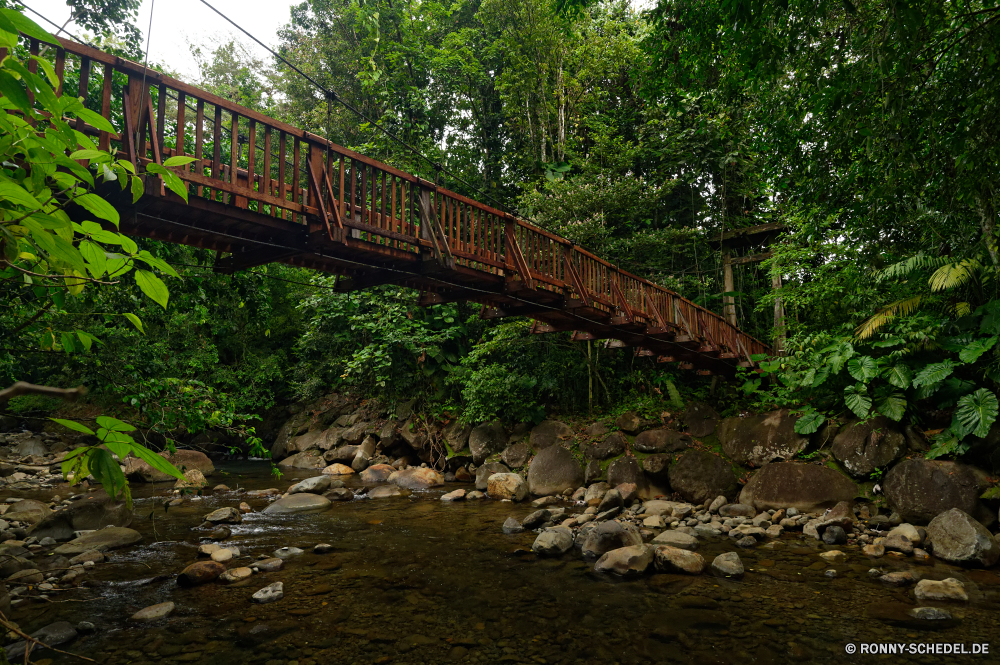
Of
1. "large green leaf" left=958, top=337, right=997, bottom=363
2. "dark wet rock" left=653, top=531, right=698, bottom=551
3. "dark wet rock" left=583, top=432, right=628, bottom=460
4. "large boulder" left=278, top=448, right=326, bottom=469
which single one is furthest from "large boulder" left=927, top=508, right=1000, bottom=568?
"large boulder" left=278, top=448, right=326, bottom=469

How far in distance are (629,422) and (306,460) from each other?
8.30 m

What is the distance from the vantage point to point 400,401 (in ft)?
48.0

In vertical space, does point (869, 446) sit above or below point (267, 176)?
below

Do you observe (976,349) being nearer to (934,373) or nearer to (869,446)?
(934,373)

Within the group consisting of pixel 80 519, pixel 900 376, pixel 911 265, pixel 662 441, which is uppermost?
pixel 911 265

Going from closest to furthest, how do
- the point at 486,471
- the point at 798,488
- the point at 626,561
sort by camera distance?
the point at 626,561 → the point at 798,488 → the point at 486,471

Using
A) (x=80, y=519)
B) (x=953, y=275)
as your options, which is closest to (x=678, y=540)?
(x=953, y=275)

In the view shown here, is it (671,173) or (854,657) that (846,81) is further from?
(671,173)

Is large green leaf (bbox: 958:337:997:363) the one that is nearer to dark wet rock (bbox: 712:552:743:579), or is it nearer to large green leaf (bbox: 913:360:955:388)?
large green leaf (bbox: 913:360:955:388)

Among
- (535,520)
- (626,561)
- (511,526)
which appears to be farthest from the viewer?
(535,520)

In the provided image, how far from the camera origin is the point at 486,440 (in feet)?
40.4

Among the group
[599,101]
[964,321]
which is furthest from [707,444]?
[599,101]

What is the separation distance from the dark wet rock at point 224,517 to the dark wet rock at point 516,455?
5269 millimetres

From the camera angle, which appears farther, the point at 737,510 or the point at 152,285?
the point at 737,510
